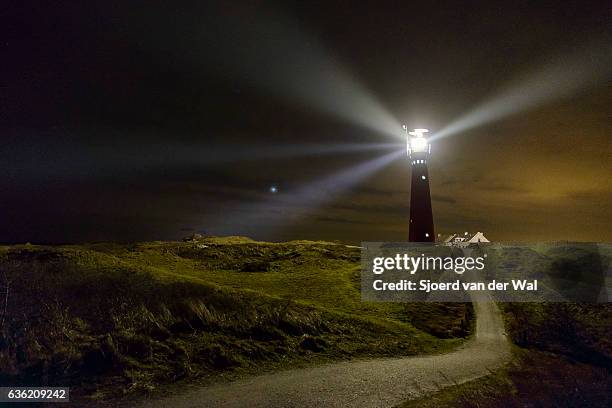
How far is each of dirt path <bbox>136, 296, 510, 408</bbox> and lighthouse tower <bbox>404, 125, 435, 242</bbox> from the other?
27.4m

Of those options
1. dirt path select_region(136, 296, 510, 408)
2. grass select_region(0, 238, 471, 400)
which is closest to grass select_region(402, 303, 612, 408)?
dirt path select_region(136, 296, 510, 408)

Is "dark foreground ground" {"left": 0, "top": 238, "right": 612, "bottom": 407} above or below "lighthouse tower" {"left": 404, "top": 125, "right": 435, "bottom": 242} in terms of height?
below

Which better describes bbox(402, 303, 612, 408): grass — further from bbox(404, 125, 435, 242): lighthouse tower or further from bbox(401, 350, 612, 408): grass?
bbox(404, 125, 435, 242): lighthouse tower

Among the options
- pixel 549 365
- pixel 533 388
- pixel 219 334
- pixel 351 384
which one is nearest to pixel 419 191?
pixel 549 365

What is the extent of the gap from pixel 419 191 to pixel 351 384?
3544 centimetres

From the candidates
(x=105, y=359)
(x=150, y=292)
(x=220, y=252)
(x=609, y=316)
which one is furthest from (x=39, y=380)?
(x=609, y=316)

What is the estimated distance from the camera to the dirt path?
13.2 metres

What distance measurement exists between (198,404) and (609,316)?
94.1 feet

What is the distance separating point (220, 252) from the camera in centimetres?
4219

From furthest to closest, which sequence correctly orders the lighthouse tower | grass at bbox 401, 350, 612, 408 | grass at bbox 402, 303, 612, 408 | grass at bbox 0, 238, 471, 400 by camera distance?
the lighthouse tower, grass at bbox 0, 238, 471, 400, grass at bbox 402, 303, 612, 408, grass at bbox 401, 350, 612, 408

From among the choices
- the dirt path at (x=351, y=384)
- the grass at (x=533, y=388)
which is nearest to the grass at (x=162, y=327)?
the dirt path at (x=351, y=384)

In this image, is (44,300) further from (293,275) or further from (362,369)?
(293,275)

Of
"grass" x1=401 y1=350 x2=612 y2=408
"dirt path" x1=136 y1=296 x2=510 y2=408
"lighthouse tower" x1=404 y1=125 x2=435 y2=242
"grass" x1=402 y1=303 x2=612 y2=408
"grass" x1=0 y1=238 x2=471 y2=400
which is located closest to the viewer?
Result: "dirt path" x1=136 y1=296 x2=510 y2=408

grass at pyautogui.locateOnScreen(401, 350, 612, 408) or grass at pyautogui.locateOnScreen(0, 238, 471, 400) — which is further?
grass at pyautogui.locateOnScreen(0, 238, 471, 400)
